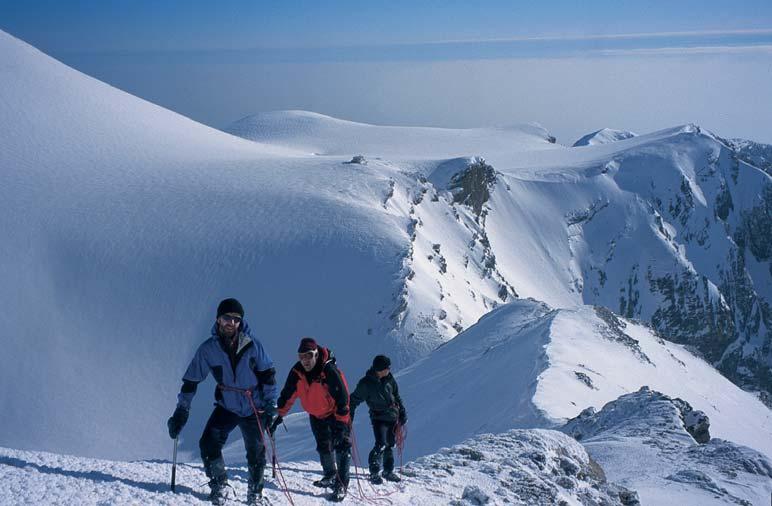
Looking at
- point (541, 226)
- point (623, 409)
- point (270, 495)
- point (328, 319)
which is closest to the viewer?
point (270, 495)

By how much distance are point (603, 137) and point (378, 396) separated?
172 metres

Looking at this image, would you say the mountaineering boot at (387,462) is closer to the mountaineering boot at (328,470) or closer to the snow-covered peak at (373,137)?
the mountaineering boot at (328,470)

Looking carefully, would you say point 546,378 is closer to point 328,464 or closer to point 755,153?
point 328,464

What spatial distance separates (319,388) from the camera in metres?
8.48

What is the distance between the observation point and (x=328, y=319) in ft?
125

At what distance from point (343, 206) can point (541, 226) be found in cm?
3980

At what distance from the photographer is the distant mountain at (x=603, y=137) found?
165m

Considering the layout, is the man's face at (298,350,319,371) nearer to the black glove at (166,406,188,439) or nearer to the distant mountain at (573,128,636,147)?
the black glove at (166,406,188,439)

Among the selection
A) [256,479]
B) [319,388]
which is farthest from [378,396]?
[256,479]

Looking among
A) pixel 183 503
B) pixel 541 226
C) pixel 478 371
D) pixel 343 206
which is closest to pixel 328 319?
pixel 343 206

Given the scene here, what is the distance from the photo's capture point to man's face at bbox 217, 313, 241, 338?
7223 mm

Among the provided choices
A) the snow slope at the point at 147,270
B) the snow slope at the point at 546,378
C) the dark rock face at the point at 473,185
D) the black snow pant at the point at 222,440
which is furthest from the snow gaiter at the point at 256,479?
the dark rock face at the point at 473,185

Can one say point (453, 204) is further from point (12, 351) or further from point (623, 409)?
point (623, 409)

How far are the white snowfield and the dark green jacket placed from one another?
106 cm
